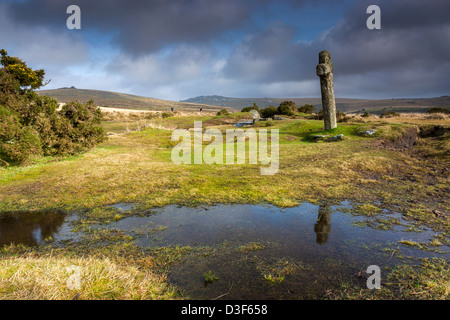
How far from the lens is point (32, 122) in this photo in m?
15.0

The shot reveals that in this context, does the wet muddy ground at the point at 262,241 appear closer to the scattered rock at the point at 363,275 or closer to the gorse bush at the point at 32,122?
the scattered rock at the point at 363,275

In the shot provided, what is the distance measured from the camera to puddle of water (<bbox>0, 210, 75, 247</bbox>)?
6320 millimetres

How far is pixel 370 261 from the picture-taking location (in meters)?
5.00

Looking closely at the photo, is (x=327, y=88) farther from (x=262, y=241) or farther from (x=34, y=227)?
(x=34, y=227)

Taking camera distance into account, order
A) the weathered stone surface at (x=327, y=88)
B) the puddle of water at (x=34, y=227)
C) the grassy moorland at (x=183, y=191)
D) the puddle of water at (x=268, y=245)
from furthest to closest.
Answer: the weathered stone surface at (x=327, y=88) → the puddle of water at (x=34, y=227) → the puddle of water at (x=268, y=245) → the grassy moorland at (x=183, y=191)

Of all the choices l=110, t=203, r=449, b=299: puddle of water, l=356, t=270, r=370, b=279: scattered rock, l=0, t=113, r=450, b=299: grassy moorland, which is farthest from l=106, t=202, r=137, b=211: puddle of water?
l=356, t=270, r=370, b=279: scattered rock

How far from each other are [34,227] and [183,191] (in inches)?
193

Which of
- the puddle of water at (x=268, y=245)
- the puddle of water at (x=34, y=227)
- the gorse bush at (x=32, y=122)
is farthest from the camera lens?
the gorse bush at (x=32, y=122)

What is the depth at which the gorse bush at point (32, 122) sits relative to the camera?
42.5ft

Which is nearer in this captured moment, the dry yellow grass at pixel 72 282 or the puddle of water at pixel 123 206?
the dry yellow grass at pixel 72 282

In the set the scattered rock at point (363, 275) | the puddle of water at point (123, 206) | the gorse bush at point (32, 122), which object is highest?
the gorse bush at point (32, 122)

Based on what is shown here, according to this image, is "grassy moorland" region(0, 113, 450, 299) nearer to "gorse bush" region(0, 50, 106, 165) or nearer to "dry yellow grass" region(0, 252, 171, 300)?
"dry yellow grass" region(0, 252, 171, 300)

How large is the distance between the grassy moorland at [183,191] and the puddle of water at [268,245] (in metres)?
0.47

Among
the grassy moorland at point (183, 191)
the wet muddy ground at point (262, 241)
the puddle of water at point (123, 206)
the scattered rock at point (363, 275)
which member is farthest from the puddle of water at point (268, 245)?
the puddle of water at point (123, 206)
